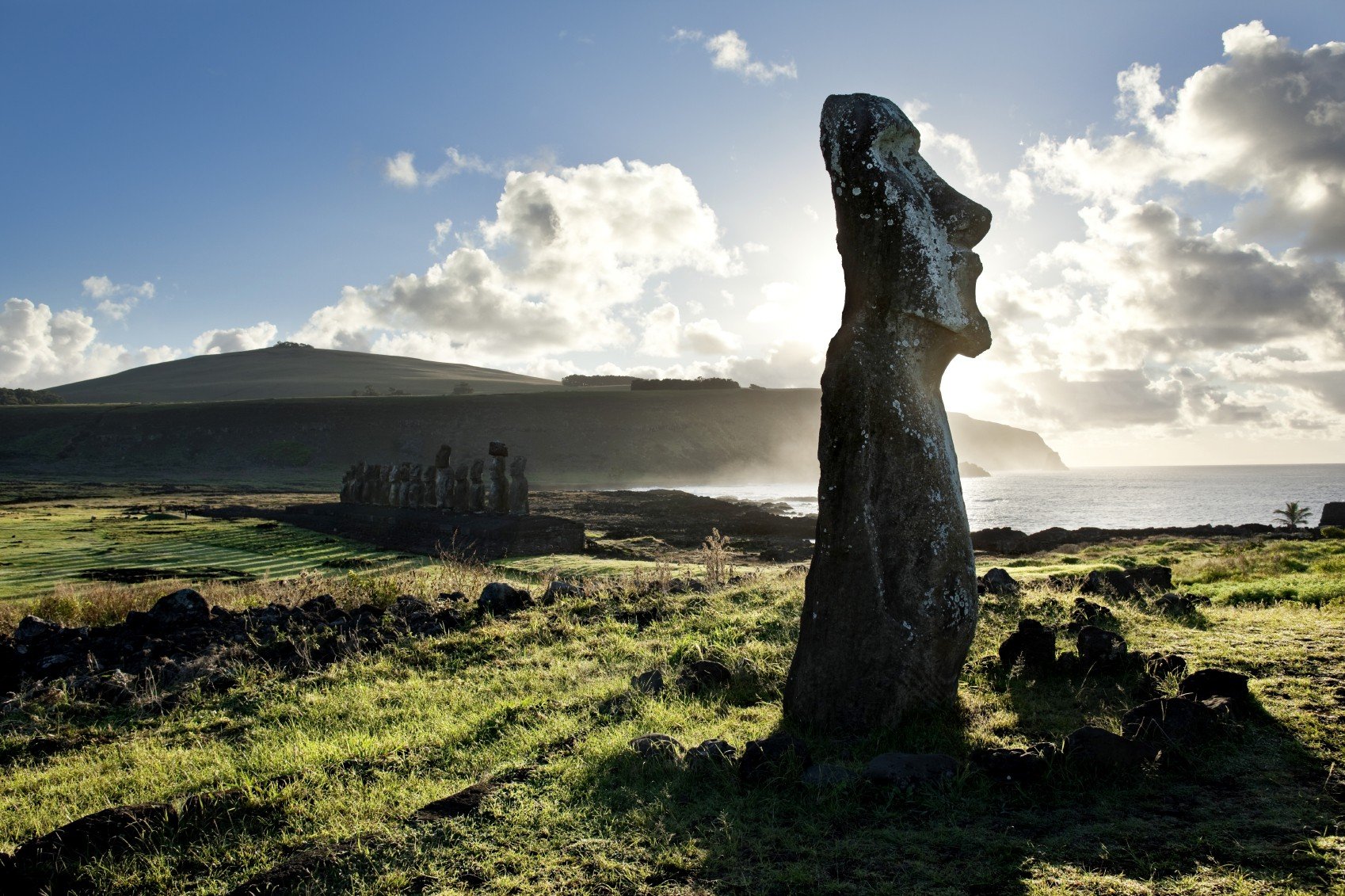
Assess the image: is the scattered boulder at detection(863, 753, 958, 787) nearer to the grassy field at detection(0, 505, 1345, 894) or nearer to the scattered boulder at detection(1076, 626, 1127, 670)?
the grassy field at detection(0, 505, 1345, 894)

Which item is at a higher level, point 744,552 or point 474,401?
point 474,401

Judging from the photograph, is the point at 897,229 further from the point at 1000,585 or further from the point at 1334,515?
the point at 1334,515

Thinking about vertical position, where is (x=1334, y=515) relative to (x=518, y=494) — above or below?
above

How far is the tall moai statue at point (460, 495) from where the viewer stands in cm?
3216

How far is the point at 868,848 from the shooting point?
14.0ft

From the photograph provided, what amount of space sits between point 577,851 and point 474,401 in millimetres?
116509

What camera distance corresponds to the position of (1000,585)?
11.6 metres

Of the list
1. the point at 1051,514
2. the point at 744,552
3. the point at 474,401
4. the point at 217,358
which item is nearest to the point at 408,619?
the point at 744,552

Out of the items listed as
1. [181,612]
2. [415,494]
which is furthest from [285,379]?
[181,612]

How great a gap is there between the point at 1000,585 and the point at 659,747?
25.1 feet

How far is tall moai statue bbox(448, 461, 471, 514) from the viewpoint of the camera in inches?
1266

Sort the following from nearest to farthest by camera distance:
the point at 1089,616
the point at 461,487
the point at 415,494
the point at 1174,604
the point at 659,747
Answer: the point at 659,747
the point at 1089,616
the point at 1174,604
the point at 461,487
the point at 415,494

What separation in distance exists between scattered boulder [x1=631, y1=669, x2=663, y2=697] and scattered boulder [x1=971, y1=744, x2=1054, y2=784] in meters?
3.15

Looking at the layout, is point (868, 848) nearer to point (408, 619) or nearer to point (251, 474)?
point (408, 619)
